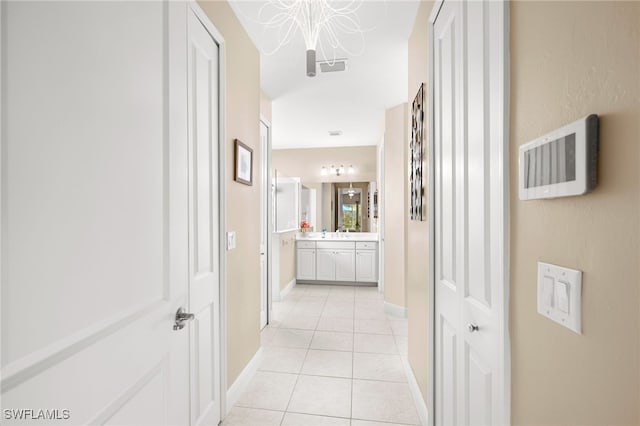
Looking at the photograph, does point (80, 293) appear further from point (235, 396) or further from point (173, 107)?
point (235, 396)

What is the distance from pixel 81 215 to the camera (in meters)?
0.77

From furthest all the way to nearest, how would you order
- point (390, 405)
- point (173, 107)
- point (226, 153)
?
point (390, 405)
point (226, 153)
point (173, 107)

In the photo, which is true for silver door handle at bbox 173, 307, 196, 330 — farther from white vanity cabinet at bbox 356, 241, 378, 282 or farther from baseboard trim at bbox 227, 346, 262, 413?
white vanity cabinet at bbox 356, 241, 378, 282

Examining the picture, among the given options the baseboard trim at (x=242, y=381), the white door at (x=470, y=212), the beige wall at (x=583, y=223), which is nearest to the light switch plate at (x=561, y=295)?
the beige wall at (x=583, y=223)

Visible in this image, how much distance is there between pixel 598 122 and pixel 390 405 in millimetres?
2035

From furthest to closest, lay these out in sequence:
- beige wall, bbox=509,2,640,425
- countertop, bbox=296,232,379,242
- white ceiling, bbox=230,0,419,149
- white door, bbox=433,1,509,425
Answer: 1. countertop, bbox=296,232,379,242
2. white ceiling, bbox=230,0,419,149
3. white door, bbox=433,1,509,425
4. beige wall, bbox=509,2,640,425

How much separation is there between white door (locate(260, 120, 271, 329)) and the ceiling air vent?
0.99 m

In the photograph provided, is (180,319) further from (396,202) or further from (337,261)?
(337,261)

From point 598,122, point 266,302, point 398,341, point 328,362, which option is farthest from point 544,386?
point 266,302

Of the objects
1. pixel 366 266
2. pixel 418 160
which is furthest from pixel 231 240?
pixel 366 266

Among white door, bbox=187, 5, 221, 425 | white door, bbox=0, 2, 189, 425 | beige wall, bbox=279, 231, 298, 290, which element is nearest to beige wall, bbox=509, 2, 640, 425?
white door, bbox=0, 2, 189, 425

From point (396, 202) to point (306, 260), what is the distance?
2150 mm

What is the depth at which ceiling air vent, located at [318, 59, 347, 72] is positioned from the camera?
8.39 ft

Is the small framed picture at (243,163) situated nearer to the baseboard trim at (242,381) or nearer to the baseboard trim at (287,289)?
the baseboard trim at (242,381)
